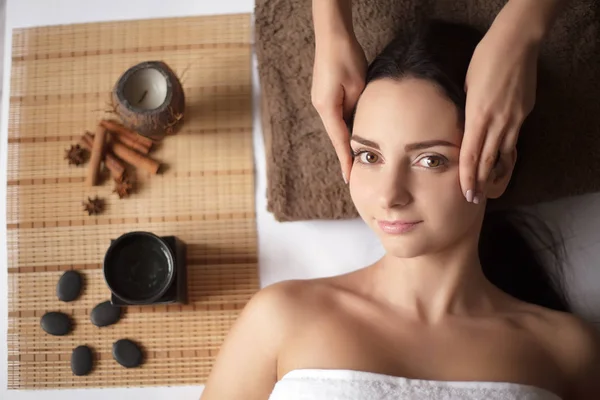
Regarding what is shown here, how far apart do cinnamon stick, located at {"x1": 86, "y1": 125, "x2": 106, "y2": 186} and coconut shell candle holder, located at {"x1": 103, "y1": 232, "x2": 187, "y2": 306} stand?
0.76 feet

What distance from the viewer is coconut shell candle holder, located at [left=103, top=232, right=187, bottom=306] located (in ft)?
4.48

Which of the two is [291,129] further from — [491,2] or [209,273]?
[491,2]

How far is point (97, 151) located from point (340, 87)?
2.33ft

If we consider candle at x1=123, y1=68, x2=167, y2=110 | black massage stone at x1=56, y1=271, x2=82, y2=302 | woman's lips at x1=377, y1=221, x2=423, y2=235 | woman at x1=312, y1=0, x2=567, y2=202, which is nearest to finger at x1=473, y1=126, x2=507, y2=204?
woman at x1=312, y1=0, x2=567, y2=202

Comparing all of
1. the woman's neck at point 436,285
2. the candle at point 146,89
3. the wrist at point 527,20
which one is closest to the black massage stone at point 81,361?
the candle at point 146,89

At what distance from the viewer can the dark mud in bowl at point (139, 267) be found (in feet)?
4.48

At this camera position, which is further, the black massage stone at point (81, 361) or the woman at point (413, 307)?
the black massage stone at point (81, 361)

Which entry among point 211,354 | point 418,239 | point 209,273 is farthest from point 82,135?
point 418,239

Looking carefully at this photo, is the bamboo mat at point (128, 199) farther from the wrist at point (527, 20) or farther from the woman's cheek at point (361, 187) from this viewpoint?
the wrist at point (527, 20)

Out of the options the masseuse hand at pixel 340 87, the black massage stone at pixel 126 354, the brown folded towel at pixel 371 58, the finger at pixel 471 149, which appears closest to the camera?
the finger at pixel 471 149

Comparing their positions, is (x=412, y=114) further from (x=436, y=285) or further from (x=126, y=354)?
(x=126, y=354)

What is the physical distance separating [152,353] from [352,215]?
607 mm

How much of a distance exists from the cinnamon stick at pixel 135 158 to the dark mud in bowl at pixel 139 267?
0.20 metres

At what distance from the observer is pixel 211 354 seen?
1469 mm
